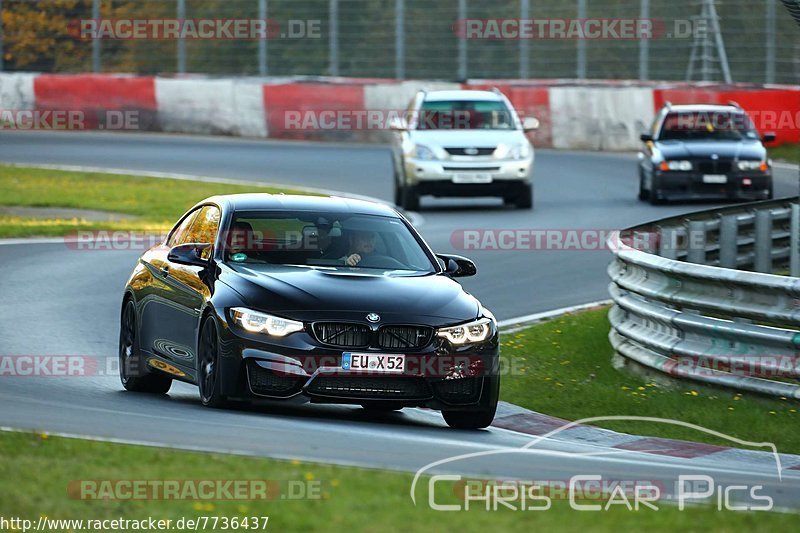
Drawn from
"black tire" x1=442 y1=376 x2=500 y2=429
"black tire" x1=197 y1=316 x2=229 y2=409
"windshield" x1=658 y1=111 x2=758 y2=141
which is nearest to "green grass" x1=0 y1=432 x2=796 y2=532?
"black tire" x1=197 y1=316 x2=229 y2=409

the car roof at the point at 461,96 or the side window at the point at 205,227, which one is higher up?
the side window at the point at 205,227

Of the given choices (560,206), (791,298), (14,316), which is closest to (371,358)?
(791,298)

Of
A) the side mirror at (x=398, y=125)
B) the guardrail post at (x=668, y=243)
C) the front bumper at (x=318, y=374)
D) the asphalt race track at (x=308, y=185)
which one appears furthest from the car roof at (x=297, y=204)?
the side mirror at (x=398, y=125)

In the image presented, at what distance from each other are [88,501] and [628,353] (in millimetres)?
6988

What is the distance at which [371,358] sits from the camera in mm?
10133

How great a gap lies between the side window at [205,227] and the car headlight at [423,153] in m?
13.5

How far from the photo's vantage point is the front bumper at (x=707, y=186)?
25797 millimetres

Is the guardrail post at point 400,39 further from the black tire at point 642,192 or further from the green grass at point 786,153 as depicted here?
the black tire at point 642,192

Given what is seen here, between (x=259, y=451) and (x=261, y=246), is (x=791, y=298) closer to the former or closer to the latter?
(x=261, y=246)

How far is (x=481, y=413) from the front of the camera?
10688 mm

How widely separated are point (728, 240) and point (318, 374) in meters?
9.27
